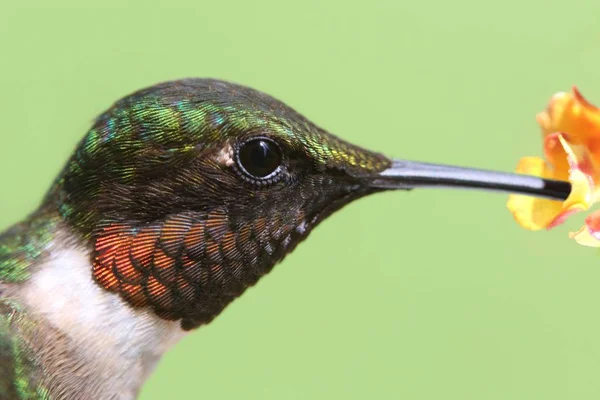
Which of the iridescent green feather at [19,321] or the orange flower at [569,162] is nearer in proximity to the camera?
the orange flower at [569,162]

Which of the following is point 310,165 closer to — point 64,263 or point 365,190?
point 365,190

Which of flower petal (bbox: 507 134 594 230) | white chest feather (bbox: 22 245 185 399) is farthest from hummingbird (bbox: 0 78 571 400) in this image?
flower petal (bbox: 507 134 594 230)

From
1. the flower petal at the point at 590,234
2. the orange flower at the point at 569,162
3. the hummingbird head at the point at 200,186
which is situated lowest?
the hummingbird head at the point at 200,186

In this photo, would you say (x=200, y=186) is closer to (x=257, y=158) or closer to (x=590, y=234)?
(x=257, y=158)

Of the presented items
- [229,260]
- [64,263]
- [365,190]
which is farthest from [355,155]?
[64,263]

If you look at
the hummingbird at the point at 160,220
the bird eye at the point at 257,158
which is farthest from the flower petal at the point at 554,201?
the bird eye at the point at 257,158

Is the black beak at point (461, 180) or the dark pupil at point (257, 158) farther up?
the black beak at point (461, 180)

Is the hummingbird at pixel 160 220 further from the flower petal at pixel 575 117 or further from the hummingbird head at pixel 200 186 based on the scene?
the flower petal at pixel 575 117

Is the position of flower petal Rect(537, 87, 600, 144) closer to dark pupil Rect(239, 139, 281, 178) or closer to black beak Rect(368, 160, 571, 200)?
black beak Rect(368, 160, 571, 200)
